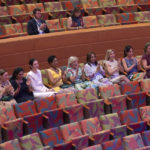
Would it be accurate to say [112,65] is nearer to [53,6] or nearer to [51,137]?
[53,6]

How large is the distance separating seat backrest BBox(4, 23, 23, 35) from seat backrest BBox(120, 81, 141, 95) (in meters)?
0.57

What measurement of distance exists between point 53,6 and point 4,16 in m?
0.30

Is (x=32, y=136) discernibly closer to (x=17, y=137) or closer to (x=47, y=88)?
(x=17, y=137)

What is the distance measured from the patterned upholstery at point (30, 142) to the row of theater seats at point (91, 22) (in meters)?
0.70

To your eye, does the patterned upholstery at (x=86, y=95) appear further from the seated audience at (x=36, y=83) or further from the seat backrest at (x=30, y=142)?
the seat backrest at (x=30, y=142)

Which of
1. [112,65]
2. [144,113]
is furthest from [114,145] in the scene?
[112,65]

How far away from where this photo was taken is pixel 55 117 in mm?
1549

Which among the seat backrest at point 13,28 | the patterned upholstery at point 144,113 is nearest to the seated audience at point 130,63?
the patterned upholstery at point 144,113

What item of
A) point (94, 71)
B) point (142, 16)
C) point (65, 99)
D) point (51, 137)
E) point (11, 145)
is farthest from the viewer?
point (142, 16)

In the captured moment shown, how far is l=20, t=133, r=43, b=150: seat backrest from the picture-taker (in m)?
1.36

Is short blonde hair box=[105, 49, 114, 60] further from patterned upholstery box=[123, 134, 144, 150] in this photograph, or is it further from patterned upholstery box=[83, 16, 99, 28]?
patterned upholstery box=[123, 134, 144, 150]

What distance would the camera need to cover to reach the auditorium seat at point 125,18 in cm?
232

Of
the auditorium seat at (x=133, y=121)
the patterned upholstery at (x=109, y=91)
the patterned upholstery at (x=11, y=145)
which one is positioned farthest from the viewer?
the patterned upholstery at (x=109, y=91)

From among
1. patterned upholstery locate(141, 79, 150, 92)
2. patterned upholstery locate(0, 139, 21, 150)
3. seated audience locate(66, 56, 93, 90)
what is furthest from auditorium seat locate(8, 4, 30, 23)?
patterned upholstery locate(0, 139, 21, 150)
